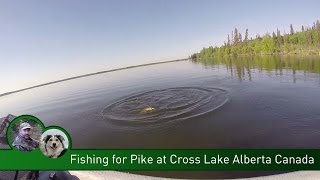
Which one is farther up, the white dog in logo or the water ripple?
the white dog in logo

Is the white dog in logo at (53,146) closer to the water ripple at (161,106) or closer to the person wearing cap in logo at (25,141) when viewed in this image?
the person wearing cap in logo at (25,141)

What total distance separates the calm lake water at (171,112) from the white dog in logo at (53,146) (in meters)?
0.68

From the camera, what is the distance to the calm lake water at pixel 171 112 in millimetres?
3469

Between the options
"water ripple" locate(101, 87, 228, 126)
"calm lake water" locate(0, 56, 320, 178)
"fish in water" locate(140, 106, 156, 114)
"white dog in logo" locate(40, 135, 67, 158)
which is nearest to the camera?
"white dog in logo" locate(40, 135, 67, 158)

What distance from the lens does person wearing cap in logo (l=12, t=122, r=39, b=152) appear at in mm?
2006

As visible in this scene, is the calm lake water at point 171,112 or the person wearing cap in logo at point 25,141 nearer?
the person wearing cap in logo at point 25,141

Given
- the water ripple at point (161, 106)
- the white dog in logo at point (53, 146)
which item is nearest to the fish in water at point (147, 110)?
the water ripple at point (161, 106)

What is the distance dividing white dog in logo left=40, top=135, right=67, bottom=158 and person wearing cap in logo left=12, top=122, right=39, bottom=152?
0.06 meters

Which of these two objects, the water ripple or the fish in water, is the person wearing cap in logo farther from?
the fish in water

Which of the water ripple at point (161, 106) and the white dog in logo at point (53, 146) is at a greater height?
the white dog in logo at point (53, 146)

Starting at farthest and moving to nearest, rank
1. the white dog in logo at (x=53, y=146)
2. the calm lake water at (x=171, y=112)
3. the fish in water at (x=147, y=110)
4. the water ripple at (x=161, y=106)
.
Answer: the fish in water at (x=147, y=110), the water ripple at (x=161, y=106), the calm lake water at (x=171, y=112), the white dog in logo at (x=53, y=146)

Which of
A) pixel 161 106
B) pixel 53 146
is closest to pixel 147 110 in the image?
pixel 161 106

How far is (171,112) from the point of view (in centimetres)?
593

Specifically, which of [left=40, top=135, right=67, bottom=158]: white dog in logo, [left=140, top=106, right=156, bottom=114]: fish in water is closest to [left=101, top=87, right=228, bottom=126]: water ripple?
[left=140, top=106, right=156, bottom=114]: fish in water
